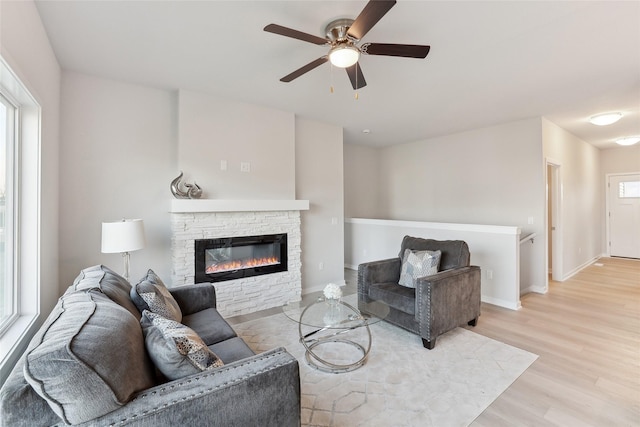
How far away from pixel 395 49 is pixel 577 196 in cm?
585

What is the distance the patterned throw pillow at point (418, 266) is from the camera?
327 centimetres

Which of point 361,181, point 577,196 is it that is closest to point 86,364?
point 361,181

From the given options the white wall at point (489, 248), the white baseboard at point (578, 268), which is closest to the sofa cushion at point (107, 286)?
the white wall at point (489, 248)

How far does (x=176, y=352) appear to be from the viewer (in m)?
1.24

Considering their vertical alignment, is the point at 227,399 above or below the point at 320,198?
below

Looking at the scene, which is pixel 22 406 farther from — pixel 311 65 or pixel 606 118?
pixel 606 118

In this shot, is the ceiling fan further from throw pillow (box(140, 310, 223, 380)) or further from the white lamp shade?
the white lamp shade

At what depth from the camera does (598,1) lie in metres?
1.96

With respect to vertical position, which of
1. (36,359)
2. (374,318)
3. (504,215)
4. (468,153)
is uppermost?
(468,153)

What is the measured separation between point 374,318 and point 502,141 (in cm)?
388

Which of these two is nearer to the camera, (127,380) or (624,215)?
(127,380)

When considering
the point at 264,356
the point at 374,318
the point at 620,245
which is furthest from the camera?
the point at 620,245

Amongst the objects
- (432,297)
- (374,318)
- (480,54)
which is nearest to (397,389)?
(374,318)

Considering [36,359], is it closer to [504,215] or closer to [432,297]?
[432,297]
